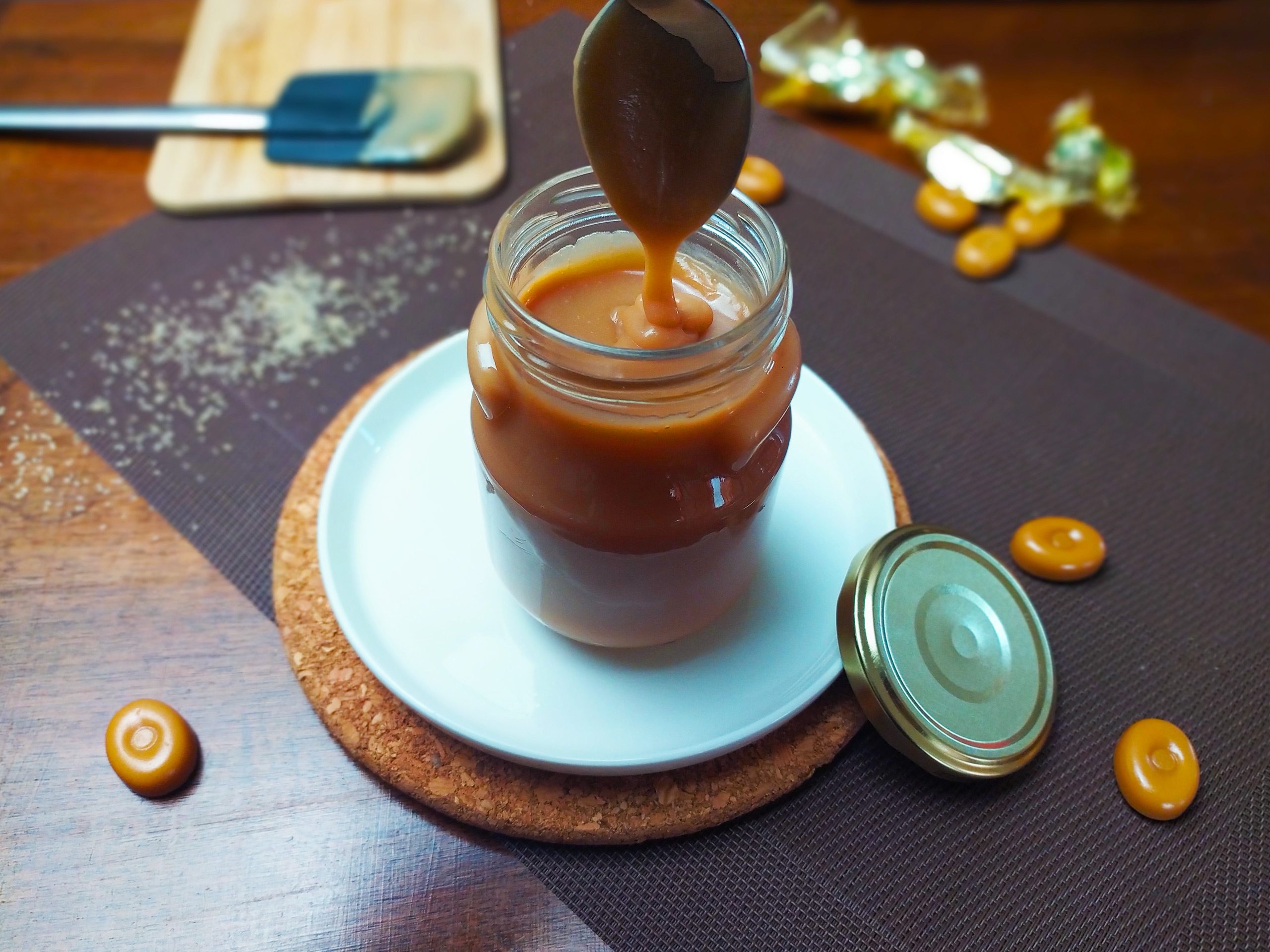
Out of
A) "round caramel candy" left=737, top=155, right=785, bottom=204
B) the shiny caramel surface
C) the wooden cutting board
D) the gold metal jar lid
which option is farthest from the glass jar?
the wooden cutting board

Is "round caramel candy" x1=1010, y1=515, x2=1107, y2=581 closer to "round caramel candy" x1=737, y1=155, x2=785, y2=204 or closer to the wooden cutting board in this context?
"round caramel candy" x1=737, y1=155, x2=785, y2=204

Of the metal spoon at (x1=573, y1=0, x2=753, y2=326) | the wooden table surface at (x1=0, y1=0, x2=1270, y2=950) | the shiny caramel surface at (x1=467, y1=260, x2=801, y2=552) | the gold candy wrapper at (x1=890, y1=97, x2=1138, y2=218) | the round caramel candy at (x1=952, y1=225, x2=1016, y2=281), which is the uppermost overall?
the metal spoon at (x1=573, y1=0, x2=753, y2=326)

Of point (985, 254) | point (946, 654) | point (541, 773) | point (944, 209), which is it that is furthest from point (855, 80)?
point (541, 773)

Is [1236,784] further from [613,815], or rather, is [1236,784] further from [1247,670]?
[613,815]

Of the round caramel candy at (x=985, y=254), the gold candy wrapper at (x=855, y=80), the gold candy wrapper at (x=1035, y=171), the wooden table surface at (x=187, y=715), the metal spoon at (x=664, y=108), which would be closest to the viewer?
the metal spoon at (x=664, y=108)

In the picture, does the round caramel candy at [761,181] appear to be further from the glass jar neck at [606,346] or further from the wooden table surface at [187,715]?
the glass jar neck at [606,346]

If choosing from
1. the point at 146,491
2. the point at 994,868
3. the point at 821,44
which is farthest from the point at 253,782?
the point at 821,44

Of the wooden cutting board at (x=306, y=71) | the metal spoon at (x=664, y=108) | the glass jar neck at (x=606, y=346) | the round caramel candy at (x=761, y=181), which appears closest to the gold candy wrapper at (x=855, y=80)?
the round caramel candy at (x=761, y=181)
